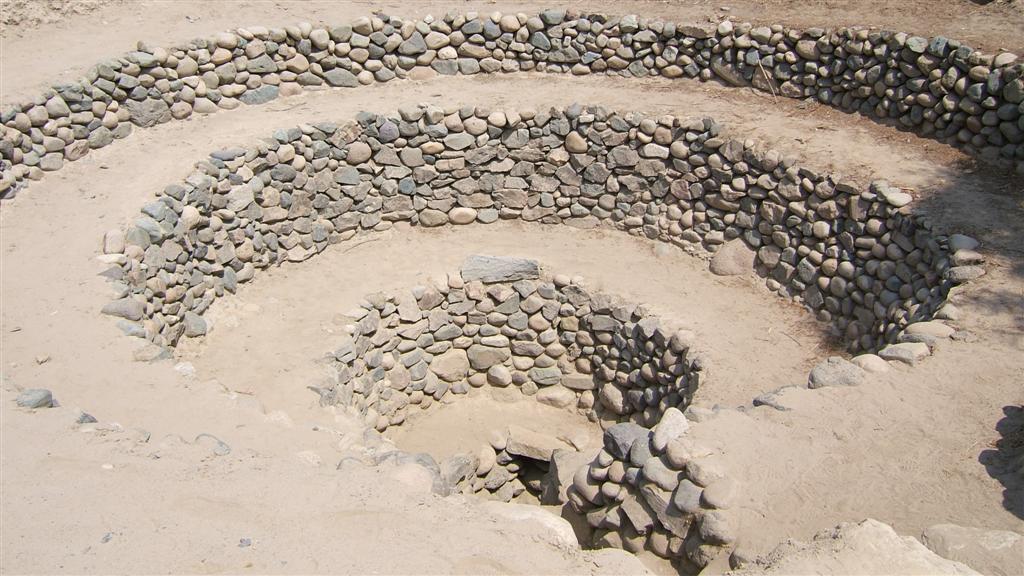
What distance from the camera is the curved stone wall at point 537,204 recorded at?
865cm

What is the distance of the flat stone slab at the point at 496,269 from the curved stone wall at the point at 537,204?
1.17 metres

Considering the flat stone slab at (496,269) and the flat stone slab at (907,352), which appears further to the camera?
the flat stone slab at (496,269)

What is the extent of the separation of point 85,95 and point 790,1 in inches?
334

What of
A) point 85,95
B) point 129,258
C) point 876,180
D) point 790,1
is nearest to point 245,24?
point 85,95

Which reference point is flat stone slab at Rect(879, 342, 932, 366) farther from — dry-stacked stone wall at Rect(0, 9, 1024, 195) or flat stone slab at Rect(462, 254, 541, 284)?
flat stone slab at Rect(462, 254, 541, 284)

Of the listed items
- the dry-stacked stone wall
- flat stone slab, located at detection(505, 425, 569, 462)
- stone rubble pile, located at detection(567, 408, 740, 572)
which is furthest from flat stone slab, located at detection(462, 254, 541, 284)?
stone rubble pile, located at detection(567, 408, 740, 572)

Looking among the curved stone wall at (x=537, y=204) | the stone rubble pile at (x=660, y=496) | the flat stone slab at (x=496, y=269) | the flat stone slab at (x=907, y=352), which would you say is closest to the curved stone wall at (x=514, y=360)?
the flat stone slab at (x=496, y=269)

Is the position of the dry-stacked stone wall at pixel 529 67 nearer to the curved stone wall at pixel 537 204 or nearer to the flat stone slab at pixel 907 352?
the curved stone wall at pixel 537 204

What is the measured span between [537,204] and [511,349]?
1948 mm

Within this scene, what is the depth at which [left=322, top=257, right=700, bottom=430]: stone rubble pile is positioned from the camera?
975 cm

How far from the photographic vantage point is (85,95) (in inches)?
387

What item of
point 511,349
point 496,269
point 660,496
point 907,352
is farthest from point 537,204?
point 660,496

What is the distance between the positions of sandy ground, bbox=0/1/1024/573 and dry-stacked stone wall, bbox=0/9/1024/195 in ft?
0.82

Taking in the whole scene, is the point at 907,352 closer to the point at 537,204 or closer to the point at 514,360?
the point at 514,360
